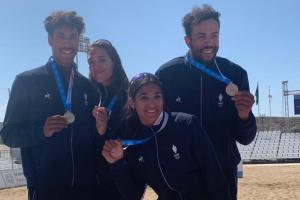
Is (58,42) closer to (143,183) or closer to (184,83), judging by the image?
(184,83)

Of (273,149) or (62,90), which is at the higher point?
(62,90)

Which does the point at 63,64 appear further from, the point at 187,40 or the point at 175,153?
the point at 175,153

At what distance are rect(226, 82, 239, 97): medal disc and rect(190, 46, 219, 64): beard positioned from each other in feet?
1.47

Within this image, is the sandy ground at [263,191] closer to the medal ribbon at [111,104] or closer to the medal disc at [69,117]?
the medal ribbon at [111,104]

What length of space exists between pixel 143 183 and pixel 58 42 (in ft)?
5.09

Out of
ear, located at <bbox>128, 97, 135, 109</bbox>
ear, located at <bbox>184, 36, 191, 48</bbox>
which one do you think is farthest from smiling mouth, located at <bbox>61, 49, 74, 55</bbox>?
ear, located at <bbox>184, 36, 191, 48</bbox>

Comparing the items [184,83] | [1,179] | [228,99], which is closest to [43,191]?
[184,83]

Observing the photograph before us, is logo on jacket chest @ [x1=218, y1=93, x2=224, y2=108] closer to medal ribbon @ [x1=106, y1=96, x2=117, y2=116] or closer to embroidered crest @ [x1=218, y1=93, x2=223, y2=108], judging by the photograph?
embroidered crest @ [x1=218, y1=93, x2=223, y2=108]

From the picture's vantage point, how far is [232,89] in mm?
3689

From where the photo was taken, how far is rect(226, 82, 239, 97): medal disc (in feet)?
12.0

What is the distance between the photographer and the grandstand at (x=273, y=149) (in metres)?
35.3

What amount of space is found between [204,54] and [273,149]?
119 feet

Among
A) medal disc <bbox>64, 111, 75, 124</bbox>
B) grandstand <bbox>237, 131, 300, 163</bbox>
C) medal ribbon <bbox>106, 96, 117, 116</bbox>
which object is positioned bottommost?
grandstand <bbox>237, 131, 300, 163</bbox>

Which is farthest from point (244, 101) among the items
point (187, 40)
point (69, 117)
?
point (69, 117)
